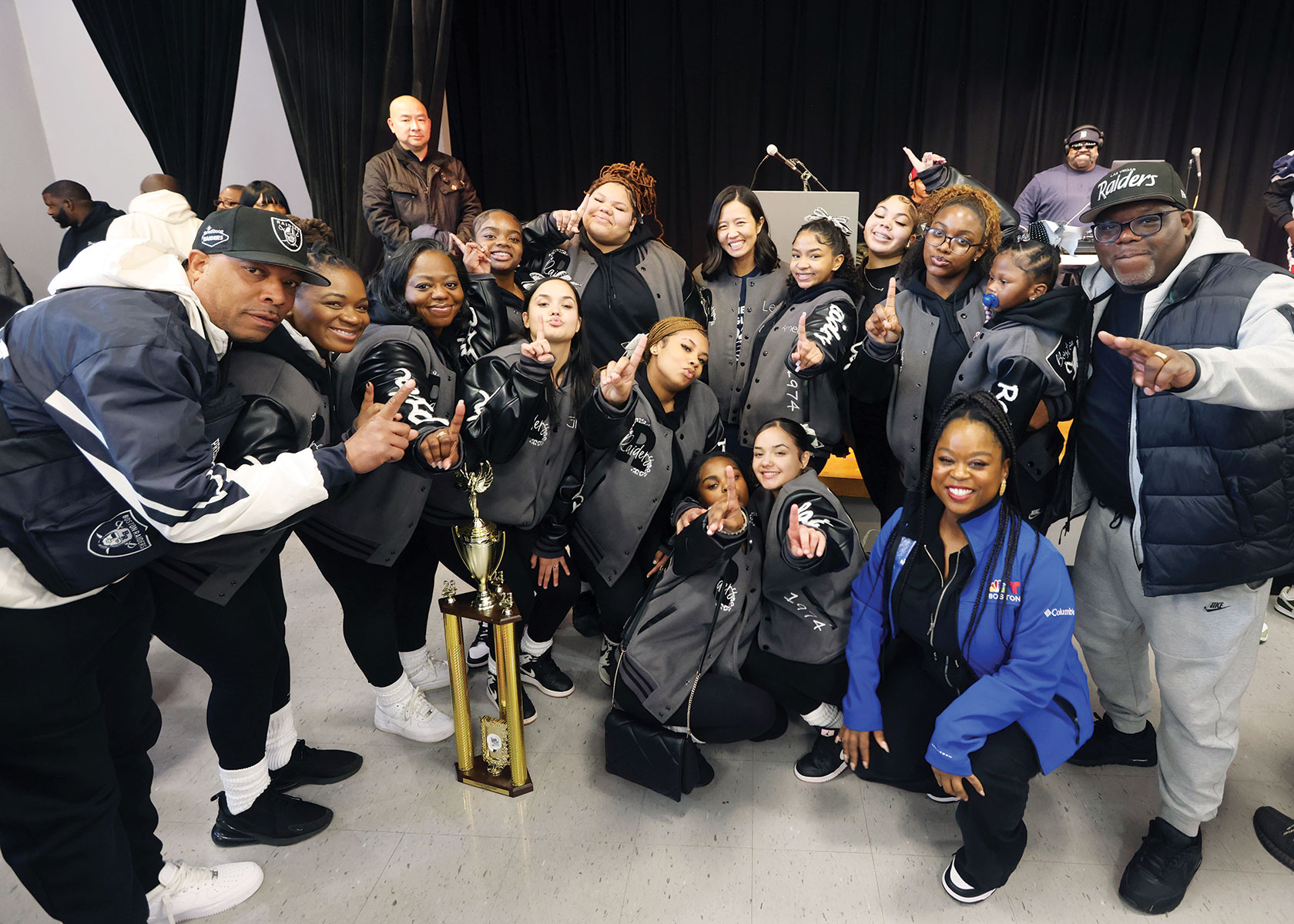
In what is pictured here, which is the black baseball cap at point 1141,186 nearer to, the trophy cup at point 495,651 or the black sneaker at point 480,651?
the trophy cup at point 495,651

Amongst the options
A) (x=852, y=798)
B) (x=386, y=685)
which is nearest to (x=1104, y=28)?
(x=852, y=798)

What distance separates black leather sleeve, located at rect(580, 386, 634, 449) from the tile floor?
0.90 meters

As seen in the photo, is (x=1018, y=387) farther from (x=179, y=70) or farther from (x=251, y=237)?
(x=179, y=70)

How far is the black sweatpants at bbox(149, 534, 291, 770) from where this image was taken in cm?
159

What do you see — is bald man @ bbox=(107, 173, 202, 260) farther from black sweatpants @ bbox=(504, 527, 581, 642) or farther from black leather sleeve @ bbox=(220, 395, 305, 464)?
black sweatpants @ bbox=(504, 527, 581, 642)

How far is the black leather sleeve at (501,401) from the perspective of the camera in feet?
6.51

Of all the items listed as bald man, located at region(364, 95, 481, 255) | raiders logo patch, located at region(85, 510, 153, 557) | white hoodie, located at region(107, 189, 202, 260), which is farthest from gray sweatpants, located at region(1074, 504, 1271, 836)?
bald man, located at region(364, 95, 481, 255)

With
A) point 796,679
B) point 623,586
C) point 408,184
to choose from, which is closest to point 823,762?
point 796,679

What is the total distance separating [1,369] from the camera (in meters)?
1.21

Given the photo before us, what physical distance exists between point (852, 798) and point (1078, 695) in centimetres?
64

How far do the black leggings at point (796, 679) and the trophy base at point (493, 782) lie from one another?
0.67m

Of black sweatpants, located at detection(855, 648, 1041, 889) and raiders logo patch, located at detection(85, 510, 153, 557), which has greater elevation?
raiders logo patch, located at detection(85, 510, 153, 557)

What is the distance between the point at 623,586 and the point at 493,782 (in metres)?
0.67

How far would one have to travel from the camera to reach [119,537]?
1273 millimetres
